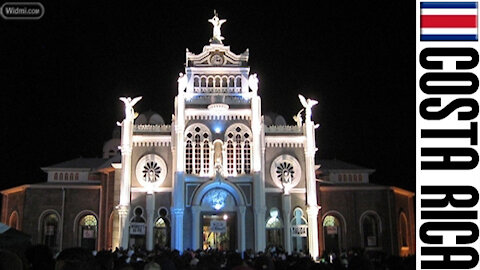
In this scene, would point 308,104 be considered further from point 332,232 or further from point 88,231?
point 88,231

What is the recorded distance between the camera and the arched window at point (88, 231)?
1852 inches

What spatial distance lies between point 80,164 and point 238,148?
60.9 feet

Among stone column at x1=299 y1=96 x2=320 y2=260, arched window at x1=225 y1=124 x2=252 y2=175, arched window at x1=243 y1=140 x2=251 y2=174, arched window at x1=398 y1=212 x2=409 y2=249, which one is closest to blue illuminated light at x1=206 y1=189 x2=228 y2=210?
arched window at x1=225 y1=124 x2=252 y2=175

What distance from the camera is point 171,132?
42281mm

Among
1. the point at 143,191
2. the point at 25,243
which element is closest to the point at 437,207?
the point at 25,243

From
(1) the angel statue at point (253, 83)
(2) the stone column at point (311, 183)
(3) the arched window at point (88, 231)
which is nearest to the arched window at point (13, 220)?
(3) the arched window at point (88, 231)

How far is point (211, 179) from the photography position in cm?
4009

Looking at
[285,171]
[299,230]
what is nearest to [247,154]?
[285,171]

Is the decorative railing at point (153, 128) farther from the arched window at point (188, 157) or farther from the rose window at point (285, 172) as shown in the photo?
the rose window at point (285, 172)

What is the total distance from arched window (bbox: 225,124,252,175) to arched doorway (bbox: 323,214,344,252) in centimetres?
1093

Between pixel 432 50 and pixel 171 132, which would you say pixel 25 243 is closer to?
pixel 432 50

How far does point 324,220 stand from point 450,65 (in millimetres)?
37367

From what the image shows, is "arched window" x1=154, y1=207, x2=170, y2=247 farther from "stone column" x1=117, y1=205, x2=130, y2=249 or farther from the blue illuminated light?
the blue illuminated light

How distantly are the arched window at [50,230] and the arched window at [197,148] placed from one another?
14.4 meters
